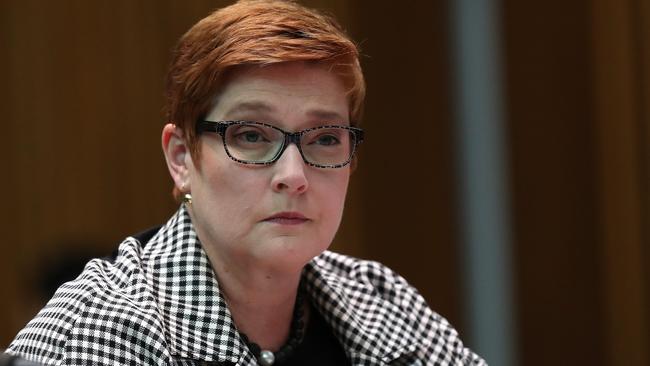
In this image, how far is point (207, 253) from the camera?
80.8 inches

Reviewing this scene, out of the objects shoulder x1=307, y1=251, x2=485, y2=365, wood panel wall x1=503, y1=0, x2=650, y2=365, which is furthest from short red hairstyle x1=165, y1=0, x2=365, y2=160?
wood panel wall x1=503, y1=0, x2=650, y2=365

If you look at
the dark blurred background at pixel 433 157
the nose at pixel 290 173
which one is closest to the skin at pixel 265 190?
the nose at pixel 290 173

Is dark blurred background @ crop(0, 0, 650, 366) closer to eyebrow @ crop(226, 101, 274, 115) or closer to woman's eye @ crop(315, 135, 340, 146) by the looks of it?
woman's eye @ crop(315, 135, 340, 146)

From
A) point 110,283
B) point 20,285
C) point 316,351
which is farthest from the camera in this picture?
point 20,285

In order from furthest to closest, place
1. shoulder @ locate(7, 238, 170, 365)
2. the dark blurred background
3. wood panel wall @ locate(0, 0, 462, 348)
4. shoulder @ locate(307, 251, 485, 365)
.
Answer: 1. wood panel wall @ locate(0, 0, 462, 348)
2. the dark blurred background
3. shoulder @ locate(307, 251, 485, 365)
4. shoulder @ locate(7, 238, 170, 365)

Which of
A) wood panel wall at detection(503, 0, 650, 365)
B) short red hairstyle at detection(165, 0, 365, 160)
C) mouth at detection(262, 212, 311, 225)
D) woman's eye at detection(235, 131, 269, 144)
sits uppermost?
Answer: short red hairstyle at detection(165, 0, 365, 160)

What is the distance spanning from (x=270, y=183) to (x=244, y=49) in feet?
0.79

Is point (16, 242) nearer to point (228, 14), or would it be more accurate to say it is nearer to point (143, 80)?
point (143, 80)

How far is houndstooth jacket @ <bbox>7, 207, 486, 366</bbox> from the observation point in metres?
1.80

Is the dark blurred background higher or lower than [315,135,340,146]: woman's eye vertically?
lower

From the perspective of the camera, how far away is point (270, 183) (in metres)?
1.92

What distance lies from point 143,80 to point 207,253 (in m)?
2.69

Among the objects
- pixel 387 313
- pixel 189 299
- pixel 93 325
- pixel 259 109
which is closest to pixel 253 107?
pixel 259 109

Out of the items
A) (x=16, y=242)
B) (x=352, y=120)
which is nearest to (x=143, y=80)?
(x=16, y=242)
